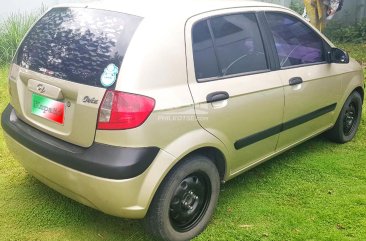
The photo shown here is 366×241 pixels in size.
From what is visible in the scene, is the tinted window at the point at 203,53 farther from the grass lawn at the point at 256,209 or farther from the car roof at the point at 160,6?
the grass lawn at the point at 256,209

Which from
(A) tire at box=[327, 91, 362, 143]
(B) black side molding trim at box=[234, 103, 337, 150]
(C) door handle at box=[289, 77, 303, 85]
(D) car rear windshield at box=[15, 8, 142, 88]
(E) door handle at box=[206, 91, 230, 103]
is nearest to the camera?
(D) car rear windshield at box=[15, 8, 142, 88]

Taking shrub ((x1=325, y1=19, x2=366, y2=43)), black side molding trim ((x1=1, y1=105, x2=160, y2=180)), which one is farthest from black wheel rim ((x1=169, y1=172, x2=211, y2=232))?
shrub ((x1=325, y1=19, x2=366, y2=43))

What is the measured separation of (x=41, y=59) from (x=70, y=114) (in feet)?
1.75

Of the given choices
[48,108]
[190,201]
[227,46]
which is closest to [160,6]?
[227,46]

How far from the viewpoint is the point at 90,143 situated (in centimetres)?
254

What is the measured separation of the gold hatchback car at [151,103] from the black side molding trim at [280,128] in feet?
0.05

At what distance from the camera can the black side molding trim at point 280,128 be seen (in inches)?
126

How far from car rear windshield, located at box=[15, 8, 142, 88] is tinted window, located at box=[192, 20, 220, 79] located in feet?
1.42

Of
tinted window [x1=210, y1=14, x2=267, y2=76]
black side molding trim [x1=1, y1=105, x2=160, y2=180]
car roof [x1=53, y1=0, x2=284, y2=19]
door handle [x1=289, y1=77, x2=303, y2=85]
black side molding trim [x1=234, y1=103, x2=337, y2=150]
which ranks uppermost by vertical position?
car roof [x1=53, y1=0, x2=284, y2=19]

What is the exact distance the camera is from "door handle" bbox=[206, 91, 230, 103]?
2801 millimetres

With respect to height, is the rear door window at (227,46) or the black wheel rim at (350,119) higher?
the rear door window at (227,46)

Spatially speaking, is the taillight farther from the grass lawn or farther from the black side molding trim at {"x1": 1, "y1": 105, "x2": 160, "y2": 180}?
the grass lawn

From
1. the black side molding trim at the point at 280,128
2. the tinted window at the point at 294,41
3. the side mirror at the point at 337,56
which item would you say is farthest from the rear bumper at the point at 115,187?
the side mirror at the point at 337,56

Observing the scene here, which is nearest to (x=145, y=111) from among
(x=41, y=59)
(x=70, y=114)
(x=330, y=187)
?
(x=70, y=114)
